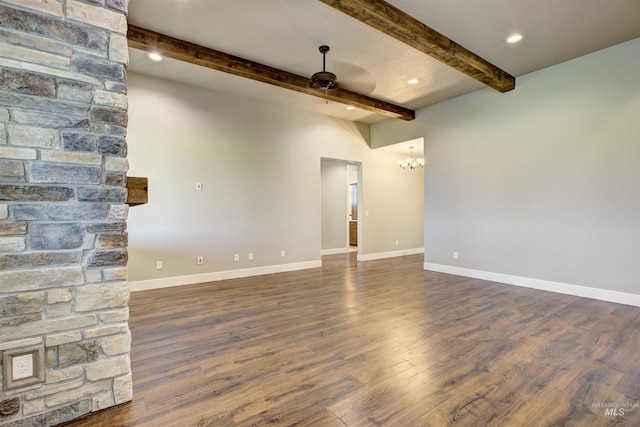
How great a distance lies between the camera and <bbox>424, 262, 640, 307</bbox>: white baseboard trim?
383cm

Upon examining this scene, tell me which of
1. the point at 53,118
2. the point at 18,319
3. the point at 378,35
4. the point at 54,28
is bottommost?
the point at 18,319

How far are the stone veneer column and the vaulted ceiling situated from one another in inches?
69.5

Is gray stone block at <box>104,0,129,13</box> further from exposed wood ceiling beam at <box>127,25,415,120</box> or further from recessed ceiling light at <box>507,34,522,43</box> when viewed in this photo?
recessed ceiling light at <box>507,34,522,43</box>

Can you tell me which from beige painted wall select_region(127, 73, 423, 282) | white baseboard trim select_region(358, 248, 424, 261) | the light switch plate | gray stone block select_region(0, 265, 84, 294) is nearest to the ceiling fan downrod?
beige painted wall select_region(127, 73, 423, 282)

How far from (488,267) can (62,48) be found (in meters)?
5.81

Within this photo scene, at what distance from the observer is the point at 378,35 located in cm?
355

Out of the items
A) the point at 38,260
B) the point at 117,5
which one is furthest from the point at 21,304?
the point at 117,5

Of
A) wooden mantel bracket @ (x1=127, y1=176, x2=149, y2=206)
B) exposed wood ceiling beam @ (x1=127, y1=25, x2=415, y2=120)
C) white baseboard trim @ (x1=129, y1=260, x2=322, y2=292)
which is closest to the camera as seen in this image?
wooden mantel bracket @ (x1=127, y1=176, x2=149, y2=206)

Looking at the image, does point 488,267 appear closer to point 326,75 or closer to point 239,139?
point 326,75

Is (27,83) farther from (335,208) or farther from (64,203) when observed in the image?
(335,208)

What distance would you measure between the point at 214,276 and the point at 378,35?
4.31 metres

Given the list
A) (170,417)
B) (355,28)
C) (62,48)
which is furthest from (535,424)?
(355,28)

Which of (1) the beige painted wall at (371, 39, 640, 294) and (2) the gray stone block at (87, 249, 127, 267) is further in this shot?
(1) the beige painted wall at (371, 39, 640, 294)

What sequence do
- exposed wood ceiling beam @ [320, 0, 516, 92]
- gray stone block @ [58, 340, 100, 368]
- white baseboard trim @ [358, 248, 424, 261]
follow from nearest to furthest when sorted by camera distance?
gray stone block @ [58, 340, 100, 368]
exposed wood ceiling beam @ [320, 0, 516, 92]
white baseboard trim @ [358, 248, 424, 261]
